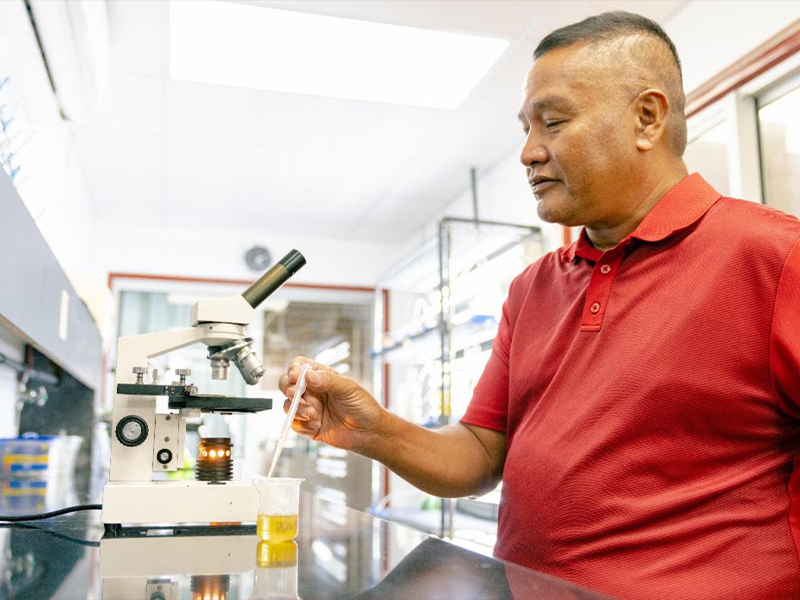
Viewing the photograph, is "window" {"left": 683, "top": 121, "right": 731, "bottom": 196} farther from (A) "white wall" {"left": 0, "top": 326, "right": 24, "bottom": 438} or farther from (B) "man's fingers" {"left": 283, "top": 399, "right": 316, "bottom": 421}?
(A) "white wall" {"left": 0, "top": 326, "right": 24, "bottom": 438}

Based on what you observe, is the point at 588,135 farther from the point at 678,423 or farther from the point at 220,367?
the point at 220,367

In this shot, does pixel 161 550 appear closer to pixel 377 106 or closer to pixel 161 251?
pixel 377 106

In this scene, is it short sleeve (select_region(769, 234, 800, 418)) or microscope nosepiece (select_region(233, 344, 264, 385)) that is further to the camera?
microscope nosepiece (select_region(233, 344, 264, 385))

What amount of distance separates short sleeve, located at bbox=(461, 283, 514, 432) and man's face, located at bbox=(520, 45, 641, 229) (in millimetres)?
292

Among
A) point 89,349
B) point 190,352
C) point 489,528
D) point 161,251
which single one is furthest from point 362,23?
point 190,352

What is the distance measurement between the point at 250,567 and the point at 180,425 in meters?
0.44

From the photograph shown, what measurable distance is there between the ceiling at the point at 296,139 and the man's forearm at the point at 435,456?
6.17ft

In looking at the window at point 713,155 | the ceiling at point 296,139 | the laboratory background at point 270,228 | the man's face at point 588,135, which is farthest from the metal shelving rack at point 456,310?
the man's face at point 588,135

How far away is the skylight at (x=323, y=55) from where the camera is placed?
281 centimetres

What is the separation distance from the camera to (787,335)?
1018 mm

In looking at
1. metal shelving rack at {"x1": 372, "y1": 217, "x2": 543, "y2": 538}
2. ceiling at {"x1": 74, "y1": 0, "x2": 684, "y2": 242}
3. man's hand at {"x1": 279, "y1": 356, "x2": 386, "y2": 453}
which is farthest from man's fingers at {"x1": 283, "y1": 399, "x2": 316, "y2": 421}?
metal shelving rack at {"x1": 372, "y1": 217, "x2": 543, "y2": 538}

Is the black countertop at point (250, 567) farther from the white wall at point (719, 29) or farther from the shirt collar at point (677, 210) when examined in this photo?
the white wall at point (719, 29)

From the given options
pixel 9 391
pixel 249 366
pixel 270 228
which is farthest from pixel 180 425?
pixel 270 228

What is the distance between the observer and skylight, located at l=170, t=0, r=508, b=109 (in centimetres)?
281
